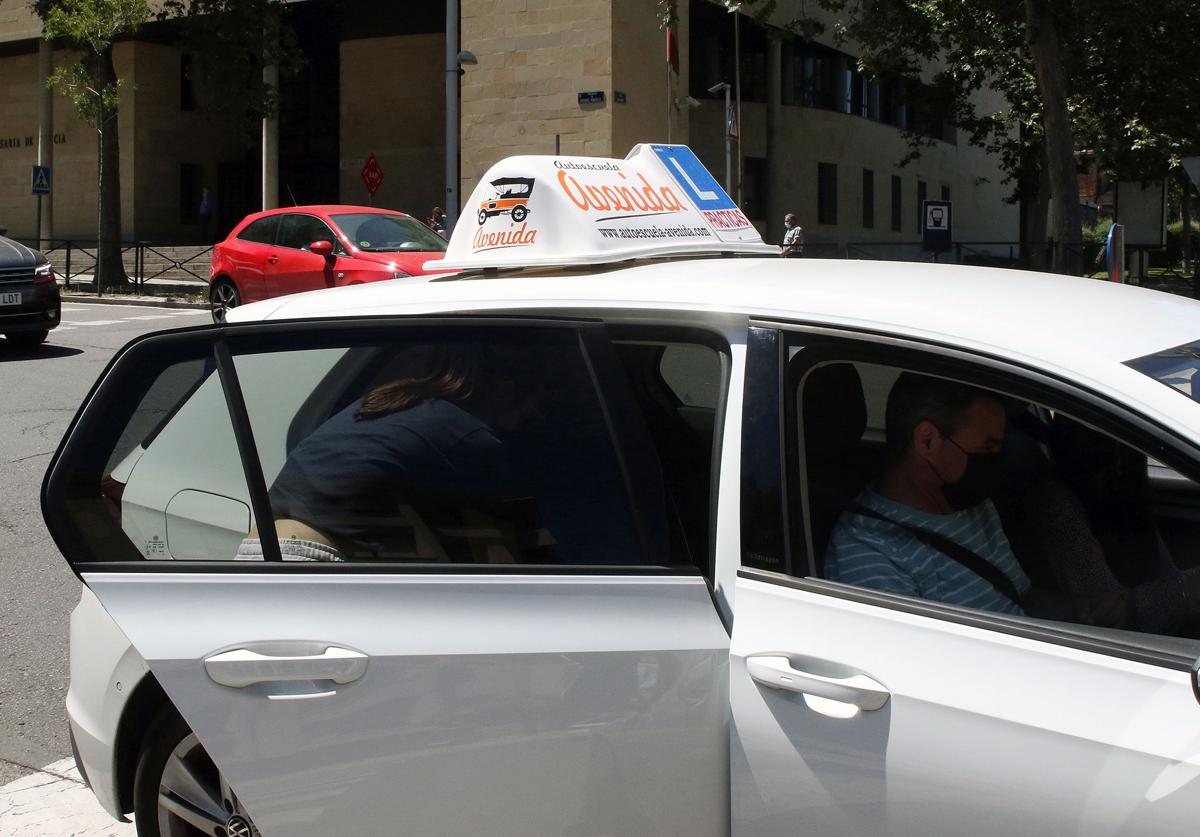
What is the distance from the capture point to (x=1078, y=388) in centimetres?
196

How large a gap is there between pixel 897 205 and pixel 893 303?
4834 cm

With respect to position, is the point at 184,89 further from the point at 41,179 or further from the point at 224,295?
the point at 224,295

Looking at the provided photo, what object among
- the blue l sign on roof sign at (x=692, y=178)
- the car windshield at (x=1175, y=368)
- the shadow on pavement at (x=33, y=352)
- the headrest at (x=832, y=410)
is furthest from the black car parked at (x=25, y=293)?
the car windshield at (x=1175, y=368)

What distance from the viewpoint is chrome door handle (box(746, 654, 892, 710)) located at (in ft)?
6.47

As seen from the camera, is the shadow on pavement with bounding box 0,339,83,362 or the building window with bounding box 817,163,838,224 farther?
the building window with bounding box 817,163,838,224

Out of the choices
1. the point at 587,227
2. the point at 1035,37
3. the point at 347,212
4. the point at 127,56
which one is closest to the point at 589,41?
the point at 1035,37

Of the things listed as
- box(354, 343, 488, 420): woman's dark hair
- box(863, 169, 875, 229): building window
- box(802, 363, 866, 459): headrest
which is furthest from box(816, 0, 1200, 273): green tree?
box(354, 343, 488, 420): woman's dark hair

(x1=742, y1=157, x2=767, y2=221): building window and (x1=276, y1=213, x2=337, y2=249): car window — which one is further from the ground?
(x1=742, y1=157, x2=767, y2=221): building window

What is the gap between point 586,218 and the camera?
302 cm

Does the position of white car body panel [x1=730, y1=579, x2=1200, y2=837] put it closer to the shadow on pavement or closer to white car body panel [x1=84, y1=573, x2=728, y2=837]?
white car body panel [x1=84, y1=573, x2=728, y2=837]

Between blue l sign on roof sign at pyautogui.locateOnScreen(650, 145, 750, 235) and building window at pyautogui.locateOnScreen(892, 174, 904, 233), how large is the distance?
151 feet

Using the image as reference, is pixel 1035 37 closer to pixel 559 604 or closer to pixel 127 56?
pixel 559 604

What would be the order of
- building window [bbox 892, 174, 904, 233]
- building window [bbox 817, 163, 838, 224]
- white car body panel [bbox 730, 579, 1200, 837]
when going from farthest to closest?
building window [bbox 892, 174, 904, 233], building window [bbox 817, 163, 838, 224], white car body panel [bbox 730, 579, 1200, 837]

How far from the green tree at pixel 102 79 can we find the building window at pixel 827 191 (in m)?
22.9
